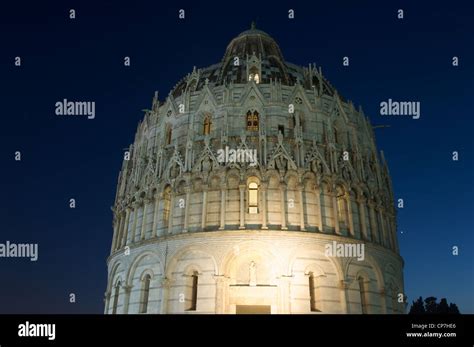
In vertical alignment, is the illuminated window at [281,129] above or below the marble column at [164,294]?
above

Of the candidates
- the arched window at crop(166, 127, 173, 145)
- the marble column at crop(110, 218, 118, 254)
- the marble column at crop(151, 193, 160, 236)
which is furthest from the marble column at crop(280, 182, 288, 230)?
the marble column at crop(110, 218, 118, 254)

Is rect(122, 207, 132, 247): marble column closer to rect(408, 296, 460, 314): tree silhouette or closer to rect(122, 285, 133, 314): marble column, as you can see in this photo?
rect(122, 285, 133, 314): marble column

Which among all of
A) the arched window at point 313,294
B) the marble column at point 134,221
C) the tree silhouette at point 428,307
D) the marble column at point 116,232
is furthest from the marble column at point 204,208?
the tree silhouette at point 428,307

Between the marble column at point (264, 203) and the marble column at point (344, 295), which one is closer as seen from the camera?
the marble column at point (344, 295)

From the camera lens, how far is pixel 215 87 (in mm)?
34125

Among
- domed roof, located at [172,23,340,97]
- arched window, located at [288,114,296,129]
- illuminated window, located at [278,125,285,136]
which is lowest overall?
illuminated window, located at [278,125,285,136]

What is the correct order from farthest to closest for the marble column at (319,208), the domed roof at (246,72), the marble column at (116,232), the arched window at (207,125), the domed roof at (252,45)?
1. the domed roof at (252,45)
2. the domed roof at (246,72)
3. the marble column at (116,232)
4. the arched window at (207,125)
5. the marble column at (319,208)

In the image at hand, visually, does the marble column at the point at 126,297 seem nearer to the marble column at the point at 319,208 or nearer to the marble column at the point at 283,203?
the marble column at the point at 283,203

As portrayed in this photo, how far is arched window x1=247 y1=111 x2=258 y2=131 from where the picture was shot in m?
31.4

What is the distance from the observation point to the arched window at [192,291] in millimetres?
26892

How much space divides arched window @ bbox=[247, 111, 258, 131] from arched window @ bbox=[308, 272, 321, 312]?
11941 mm

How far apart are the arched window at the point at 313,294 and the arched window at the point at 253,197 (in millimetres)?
5956
